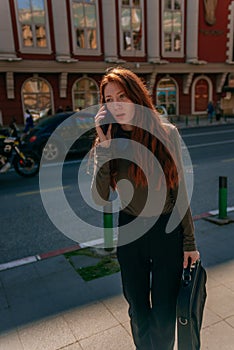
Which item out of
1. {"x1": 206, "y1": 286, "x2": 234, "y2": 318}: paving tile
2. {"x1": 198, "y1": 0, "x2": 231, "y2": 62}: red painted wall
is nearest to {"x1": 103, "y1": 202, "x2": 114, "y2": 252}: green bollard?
{"x1": 206, "y1": 286, "x2": 234, "y2": 318}: paving tile

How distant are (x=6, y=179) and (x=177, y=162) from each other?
694cm

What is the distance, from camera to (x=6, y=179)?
7.94m

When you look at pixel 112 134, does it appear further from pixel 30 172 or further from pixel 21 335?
pixel 30 172

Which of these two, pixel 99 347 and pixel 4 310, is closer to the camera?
pixel 99 347

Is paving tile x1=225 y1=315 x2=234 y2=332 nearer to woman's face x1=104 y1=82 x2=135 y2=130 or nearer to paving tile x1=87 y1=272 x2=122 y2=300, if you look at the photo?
paving tile x1=87 y1=272 x2=122 y2=300

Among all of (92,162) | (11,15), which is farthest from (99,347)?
(11,15)

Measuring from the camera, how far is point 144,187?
179cm

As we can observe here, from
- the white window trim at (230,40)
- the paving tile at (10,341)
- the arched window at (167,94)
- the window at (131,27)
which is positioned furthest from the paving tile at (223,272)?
the white window trim at (230,40)

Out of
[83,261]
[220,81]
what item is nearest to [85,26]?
[220,81]

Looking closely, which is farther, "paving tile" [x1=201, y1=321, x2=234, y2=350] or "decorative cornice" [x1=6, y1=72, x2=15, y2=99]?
"decorative cornice" [x1=6, y1=72, x2=15, y2=99]

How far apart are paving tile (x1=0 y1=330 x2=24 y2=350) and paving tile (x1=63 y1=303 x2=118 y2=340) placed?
415 millimetres

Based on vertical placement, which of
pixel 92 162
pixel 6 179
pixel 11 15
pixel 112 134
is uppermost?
pixel 11 15

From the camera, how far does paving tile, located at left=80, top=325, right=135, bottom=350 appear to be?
2330mm

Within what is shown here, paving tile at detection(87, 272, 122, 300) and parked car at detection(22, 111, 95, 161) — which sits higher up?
parked car at detection(22, 111, 95, 161)
